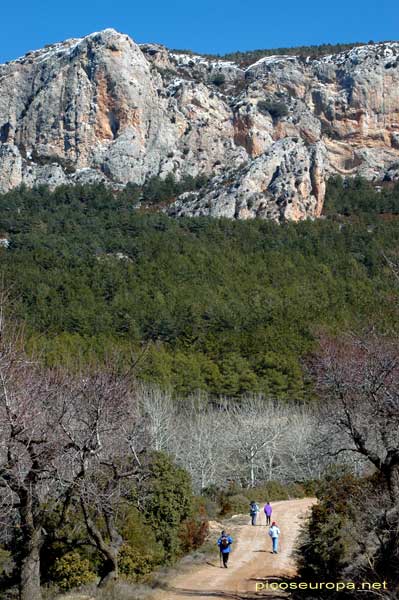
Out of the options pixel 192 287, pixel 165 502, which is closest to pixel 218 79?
pixel 192 287

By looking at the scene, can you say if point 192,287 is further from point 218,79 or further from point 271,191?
point 218,79

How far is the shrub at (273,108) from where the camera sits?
113 metres

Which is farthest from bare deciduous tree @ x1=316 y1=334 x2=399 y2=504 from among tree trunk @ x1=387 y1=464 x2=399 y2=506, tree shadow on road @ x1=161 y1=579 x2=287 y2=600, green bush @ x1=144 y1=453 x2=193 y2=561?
green bush @ x1=144 y1=453 x2=193 y2=561

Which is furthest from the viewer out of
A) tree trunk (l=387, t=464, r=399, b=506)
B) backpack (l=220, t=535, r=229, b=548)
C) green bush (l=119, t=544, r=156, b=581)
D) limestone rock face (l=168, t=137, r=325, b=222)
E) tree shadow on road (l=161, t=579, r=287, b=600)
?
limestone rock face (l=168, t=137, r=325, b=222)

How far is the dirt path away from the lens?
15609 mm

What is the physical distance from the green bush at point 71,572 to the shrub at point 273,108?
345 ft

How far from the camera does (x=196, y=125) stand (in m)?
108

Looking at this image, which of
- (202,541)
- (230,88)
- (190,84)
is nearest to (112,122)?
(190,84)

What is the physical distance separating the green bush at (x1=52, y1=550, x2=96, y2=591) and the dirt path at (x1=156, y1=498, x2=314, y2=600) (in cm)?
165

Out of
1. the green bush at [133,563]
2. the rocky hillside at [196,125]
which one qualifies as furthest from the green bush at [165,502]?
the rocky hillside at [196,125]

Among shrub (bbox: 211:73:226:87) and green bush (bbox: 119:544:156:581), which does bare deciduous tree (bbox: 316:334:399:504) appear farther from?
shrub (bbox: 211:73:226:87)

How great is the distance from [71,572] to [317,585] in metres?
5.33

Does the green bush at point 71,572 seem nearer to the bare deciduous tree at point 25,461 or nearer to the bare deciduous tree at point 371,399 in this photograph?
the bare deciduous tree at point 25,461

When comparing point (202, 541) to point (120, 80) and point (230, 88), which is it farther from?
point (230, 88)
